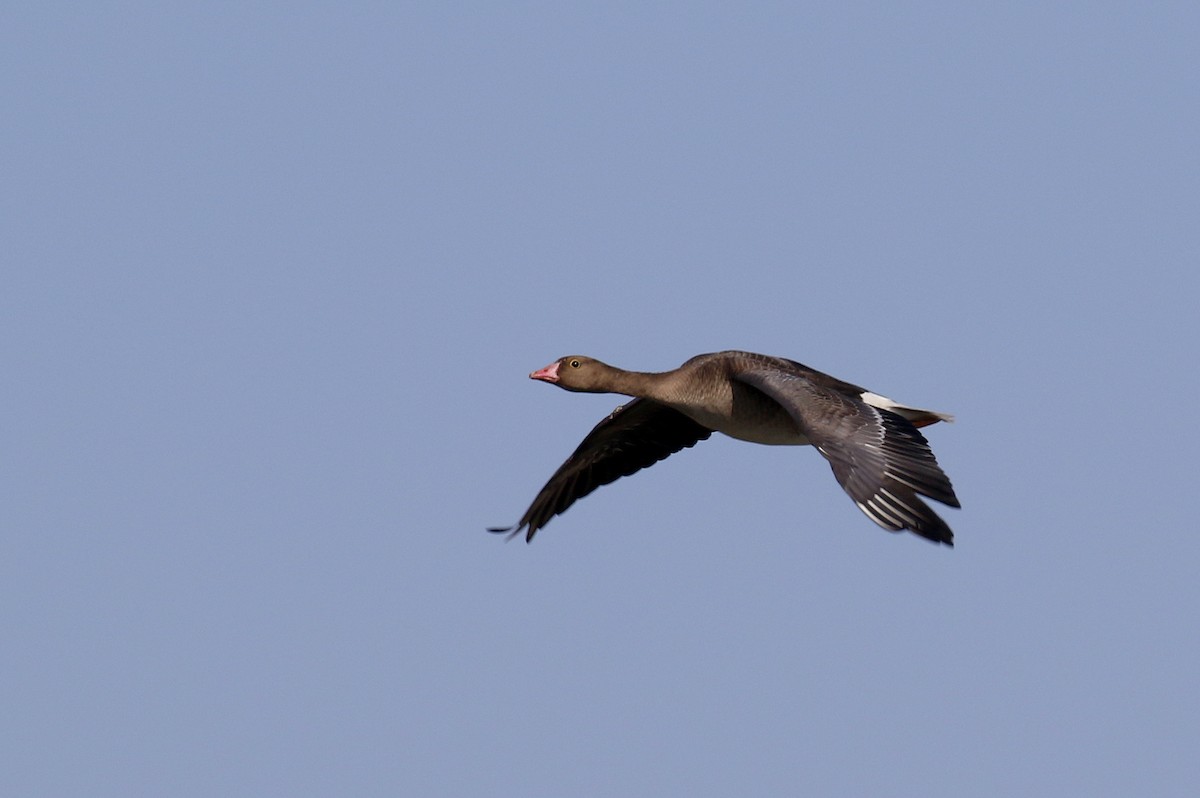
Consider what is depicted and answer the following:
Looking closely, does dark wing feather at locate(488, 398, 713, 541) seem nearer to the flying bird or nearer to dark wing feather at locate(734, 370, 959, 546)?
the flying bird

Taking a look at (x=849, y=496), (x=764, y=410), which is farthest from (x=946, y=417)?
(x=849, y=496)

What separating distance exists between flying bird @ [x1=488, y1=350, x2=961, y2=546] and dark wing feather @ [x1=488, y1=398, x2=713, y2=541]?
0.01 m

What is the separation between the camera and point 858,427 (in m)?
19.0

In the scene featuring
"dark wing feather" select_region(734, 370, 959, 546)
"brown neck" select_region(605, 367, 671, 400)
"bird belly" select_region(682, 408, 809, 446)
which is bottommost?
"dark wing feather" select_region(734, 370, 959, 546)

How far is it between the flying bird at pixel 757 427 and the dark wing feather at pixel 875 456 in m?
0.01

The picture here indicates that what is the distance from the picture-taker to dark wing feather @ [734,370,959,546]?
56.5 feet

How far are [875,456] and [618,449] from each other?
6.93 m

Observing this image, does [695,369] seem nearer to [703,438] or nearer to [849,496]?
[703,438]

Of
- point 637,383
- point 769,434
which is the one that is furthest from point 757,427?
point 637,383

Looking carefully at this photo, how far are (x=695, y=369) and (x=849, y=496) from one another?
510 centimetres

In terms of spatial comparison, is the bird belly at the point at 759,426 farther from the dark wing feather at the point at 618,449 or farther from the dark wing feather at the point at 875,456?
the dark wing feather at the point at 618,449

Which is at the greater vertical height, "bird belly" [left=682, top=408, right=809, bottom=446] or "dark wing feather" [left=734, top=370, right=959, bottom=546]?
"bird belly" [left=682, top=408, right=809, bottom=446]

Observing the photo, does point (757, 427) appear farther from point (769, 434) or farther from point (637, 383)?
point (637, 383)

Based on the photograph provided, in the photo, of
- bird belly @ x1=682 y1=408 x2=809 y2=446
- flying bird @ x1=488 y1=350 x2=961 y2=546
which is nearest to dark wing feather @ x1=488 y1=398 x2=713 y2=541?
flying bird @ x1=488 y1=350 x2=961 y2=546
